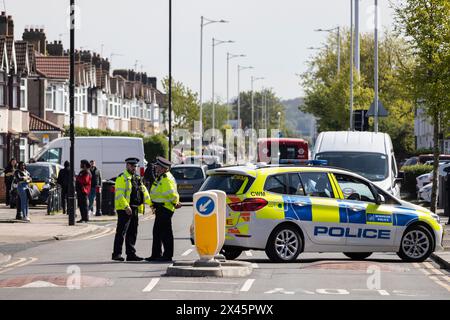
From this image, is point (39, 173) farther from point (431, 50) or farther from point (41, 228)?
point (431, 50)

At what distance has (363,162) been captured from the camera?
30.8 m

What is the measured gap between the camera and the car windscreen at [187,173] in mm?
47312

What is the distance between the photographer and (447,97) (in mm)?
31484

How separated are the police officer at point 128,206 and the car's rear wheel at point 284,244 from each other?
7.81 ft

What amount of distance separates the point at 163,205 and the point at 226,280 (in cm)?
400

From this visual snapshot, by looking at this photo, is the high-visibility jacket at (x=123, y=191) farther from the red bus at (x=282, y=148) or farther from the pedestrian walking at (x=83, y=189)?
the red bus at (x=282, y=148)

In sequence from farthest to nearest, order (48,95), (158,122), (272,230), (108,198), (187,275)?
(158,122), (48,95), (108,198), (272,230), (187,275)

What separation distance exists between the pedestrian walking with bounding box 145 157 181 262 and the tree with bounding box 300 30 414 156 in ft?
133

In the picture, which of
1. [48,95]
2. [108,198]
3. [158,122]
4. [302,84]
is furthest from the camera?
[158,122]

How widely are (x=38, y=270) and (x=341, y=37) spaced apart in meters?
84.5

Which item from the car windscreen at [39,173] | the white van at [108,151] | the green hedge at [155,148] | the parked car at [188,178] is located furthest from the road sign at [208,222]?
the green hedge at [155,148]

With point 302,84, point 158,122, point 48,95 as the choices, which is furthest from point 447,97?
point 158,122

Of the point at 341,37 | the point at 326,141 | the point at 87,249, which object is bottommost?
the point at 87,249
